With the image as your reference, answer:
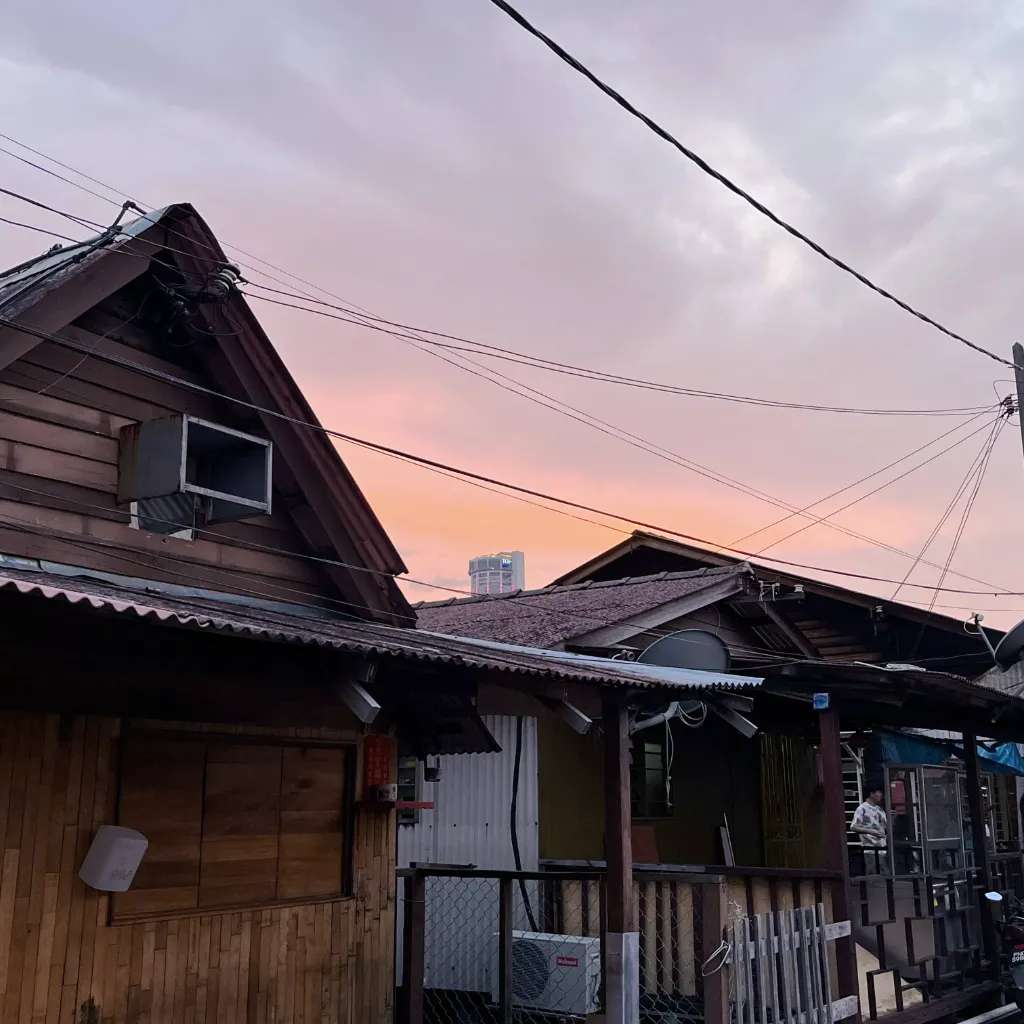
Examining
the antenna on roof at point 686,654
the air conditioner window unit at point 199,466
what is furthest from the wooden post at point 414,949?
the air conditioner window unit at point 199,466

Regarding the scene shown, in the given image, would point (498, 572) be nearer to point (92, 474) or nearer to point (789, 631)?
point (789, 631)

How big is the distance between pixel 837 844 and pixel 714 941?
268cm

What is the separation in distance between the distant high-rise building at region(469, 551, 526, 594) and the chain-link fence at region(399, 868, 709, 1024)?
60.5 ft

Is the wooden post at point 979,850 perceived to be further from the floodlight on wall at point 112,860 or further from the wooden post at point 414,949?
the floodlight on wall at point 112,860

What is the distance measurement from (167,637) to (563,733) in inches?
234

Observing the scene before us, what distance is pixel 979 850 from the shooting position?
1285 cm

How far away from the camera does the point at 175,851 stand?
7156 millimetres

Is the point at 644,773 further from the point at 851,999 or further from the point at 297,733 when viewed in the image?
the point at 297,733

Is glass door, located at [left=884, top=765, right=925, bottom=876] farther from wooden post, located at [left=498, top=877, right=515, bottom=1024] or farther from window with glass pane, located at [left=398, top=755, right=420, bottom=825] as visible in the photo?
wooden post, located at [left=498, top=877, right=515, bottom=1024]

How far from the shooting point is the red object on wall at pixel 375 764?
338 inches

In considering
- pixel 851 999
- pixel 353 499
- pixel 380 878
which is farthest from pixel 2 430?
pixel 851 999

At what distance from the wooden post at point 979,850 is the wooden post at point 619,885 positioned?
646 centimetres

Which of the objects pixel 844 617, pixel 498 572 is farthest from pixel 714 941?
pixel 498 572

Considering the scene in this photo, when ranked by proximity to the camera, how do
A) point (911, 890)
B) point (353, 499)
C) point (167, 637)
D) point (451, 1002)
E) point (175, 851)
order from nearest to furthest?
point (167, 637), point (175, 851), point (353, 499), point (451, 1002), point (911, 890)
